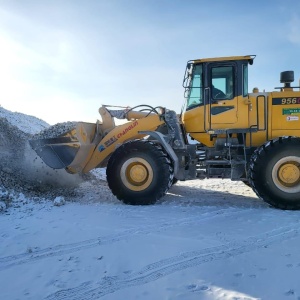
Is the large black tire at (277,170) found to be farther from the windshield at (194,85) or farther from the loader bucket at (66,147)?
the loader bucket at (66,147)

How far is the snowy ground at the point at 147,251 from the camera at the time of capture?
3314mm

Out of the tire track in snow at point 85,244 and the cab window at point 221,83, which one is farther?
the cab window at point 221,83

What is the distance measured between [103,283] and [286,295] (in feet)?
5.64

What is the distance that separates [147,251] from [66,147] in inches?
156

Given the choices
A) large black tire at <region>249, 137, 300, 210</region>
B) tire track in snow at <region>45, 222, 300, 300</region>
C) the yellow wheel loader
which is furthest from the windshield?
tire track in snow at <region>45, 222, 300, 300</region>

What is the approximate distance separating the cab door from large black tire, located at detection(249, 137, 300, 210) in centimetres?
110

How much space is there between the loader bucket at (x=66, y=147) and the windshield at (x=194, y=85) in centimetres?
248

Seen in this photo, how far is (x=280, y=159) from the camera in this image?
672 centimetres

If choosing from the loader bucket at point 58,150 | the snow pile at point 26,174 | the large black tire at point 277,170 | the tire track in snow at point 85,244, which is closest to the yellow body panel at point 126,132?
the loader bucket at point 58,150

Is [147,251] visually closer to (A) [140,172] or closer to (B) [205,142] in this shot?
(A) [140,172]

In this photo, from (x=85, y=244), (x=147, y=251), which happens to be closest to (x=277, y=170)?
(x=147, y=251)

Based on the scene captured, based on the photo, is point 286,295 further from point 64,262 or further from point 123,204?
point 123,204

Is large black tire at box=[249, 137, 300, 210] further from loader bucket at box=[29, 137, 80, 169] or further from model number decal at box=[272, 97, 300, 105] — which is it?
loader bucket at box=[29, 137, 80, 169]

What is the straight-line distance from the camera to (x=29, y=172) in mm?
8859
